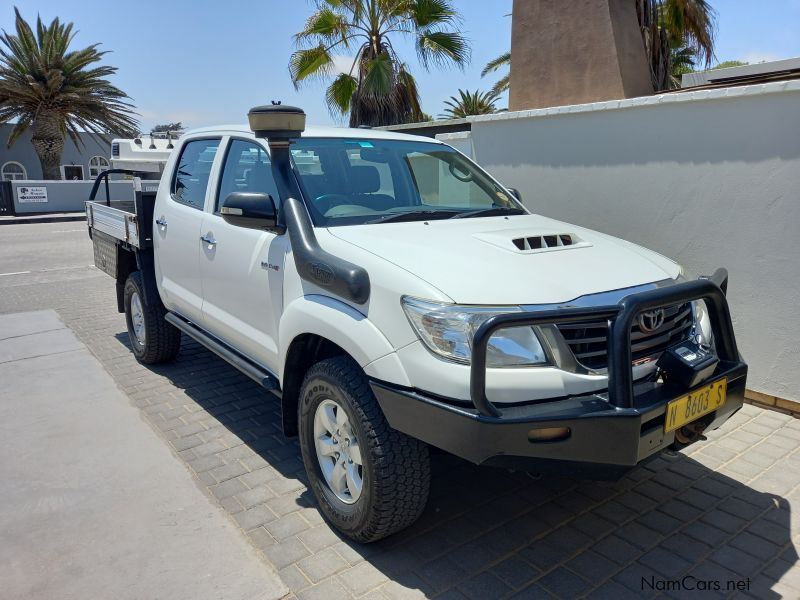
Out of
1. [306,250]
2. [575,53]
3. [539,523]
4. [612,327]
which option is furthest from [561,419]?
[575,53]

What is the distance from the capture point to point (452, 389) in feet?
7.91

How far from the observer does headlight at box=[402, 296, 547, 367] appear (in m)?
2.46

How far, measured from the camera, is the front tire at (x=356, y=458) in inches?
105

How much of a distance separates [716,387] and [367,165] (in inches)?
88.6

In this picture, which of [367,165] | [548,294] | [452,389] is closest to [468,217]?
[367,165]

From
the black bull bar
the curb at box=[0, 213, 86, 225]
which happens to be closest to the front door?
the black bull bar

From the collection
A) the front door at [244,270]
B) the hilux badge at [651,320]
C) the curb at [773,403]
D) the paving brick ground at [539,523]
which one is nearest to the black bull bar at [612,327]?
the hilux badge at [651,320]

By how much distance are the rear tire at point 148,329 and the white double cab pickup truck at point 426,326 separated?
152 centimetres

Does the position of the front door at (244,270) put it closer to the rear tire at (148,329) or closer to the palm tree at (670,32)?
the rear tire at (148,329)

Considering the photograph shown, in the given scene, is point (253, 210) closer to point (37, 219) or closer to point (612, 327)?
point (612, 327)

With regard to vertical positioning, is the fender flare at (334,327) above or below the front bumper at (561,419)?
above

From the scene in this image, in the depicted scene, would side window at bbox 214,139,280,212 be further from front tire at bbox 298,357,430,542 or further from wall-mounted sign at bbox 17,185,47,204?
wall-mounted sign at bbox 17,185,47,204

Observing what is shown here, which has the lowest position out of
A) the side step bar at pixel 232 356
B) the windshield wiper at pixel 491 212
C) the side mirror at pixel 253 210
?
the side step bar at pixel 232 356

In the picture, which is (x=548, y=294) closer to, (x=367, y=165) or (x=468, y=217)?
(x=468, y=217)
